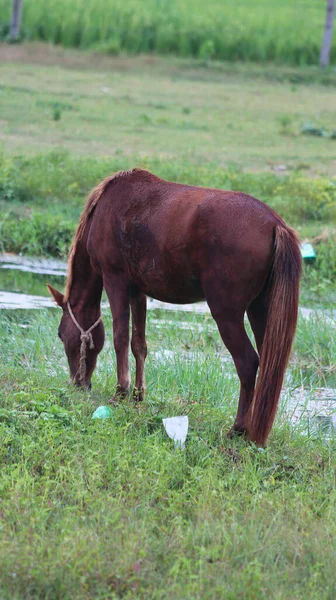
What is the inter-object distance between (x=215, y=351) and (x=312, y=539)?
3.81 m

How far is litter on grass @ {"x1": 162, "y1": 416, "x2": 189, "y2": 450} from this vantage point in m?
5.36

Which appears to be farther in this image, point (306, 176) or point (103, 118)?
point (103, 118)

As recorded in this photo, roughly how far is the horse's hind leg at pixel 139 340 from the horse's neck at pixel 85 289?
0.33 metres

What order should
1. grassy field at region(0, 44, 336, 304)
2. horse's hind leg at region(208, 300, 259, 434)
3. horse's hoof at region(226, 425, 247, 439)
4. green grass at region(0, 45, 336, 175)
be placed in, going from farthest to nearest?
green grass at region(0, 45, 336, 175) < grassy field at region(0, 44, 336, 304) < horse's hoof at region(226, 425, 247, 439) < horse's hind leg at region(208, 300, 259, 434)

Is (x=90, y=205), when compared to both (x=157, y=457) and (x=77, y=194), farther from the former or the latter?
(x=77, y=194)

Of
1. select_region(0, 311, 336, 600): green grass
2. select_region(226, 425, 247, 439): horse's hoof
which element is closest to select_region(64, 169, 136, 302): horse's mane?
select_region(0, 311, 336, 600): green grass

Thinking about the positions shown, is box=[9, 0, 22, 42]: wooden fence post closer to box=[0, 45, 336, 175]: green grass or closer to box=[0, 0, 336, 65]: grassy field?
box=[0, 0, 336, 65]: grassy field

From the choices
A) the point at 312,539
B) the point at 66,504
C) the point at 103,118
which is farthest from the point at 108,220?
the point at 103,118

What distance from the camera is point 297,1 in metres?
36.6

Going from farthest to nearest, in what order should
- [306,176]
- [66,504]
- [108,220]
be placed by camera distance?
[306,176], [108,220], [66,504]

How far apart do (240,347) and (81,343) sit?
1.37 m

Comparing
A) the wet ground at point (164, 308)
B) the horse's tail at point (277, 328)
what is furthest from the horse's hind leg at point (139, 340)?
the horse's tail at point (277, 328)

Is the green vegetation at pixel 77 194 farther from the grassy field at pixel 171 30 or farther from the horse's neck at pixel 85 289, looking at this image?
the grassy field at pixel 171 30

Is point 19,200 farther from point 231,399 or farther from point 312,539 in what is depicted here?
point 312,539
